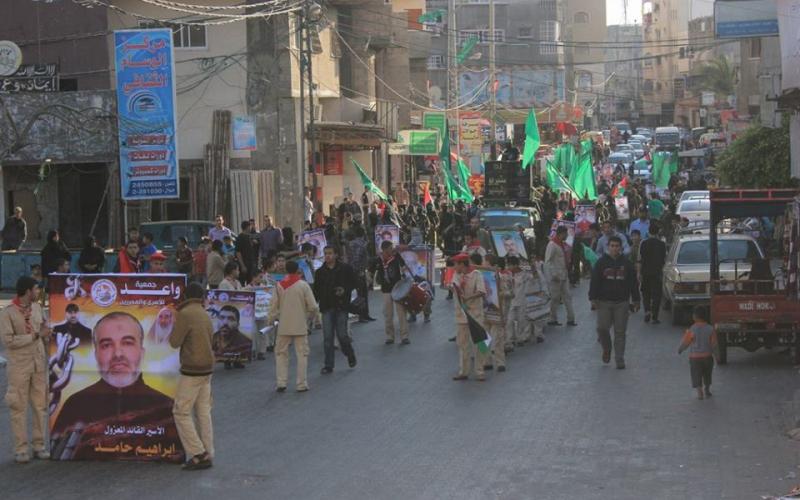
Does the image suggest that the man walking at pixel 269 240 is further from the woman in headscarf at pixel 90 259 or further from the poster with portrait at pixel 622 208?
the poster with portrait at pixel 622 208

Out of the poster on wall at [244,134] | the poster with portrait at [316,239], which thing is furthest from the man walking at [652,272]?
the poster on wall at [244,134]

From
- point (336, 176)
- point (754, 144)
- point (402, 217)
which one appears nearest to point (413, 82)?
point (336, 176)

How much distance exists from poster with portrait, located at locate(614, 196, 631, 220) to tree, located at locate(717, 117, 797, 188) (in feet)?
19.3

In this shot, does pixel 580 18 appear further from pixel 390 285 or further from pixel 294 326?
pixel 294 326

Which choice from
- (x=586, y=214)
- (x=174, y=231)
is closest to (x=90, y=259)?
(x=174, y=231)

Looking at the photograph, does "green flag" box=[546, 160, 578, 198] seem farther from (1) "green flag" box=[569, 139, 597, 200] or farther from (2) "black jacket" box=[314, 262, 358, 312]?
(2) "black jacket" box=[314, 262, 358, 312]

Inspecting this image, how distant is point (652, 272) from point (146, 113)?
488 inches

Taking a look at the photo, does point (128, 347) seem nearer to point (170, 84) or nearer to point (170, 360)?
point (170, 360)

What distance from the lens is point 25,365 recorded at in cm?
1192

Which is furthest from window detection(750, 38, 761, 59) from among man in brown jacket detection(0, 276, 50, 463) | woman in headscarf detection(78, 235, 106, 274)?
man in brown jacket detection(0, 276, 50, 463)

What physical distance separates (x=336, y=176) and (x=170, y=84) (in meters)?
19.0

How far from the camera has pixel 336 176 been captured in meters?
47.2

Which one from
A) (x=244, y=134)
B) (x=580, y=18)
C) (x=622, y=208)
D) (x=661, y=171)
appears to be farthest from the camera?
(x=580, y=18)

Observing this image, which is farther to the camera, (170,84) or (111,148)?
(111,148)
